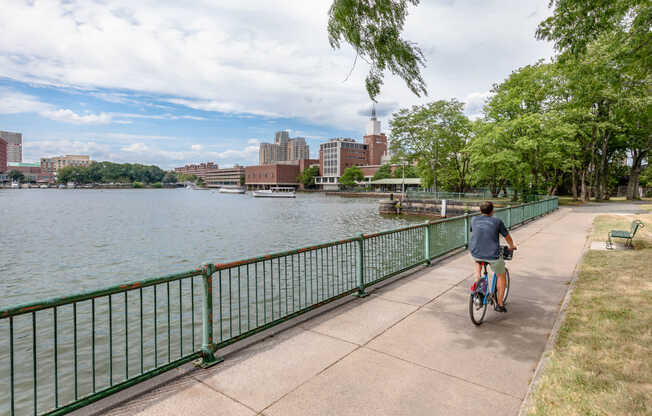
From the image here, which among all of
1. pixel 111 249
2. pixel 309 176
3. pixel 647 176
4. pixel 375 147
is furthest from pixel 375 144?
pixel 111 249

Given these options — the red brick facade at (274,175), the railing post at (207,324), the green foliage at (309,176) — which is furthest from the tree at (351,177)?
the railing post at (207,324)

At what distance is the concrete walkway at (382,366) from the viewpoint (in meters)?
3.43

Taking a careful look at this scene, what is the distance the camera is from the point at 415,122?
153 feet

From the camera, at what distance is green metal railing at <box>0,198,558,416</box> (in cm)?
406

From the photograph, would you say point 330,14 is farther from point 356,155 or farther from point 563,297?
point 356,155

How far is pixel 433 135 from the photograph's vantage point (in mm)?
45438

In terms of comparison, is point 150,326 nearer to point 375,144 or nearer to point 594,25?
point 594,25

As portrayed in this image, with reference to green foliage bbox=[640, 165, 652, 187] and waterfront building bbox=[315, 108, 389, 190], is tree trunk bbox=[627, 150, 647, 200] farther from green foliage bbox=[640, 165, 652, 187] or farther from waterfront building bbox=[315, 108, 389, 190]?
waterfront building bbox=[315, 108, 389, 190]

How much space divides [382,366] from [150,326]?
7553 mm

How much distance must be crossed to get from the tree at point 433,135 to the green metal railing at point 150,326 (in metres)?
36.6

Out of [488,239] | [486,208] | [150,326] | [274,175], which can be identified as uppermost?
[274,175]

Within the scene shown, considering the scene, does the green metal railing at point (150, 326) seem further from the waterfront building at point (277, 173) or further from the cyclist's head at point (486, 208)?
the waterfront building at point (277, 173)

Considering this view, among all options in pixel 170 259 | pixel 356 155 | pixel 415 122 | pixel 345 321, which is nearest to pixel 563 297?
pixel 345 321

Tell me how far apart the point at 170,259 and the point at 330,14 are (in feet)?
54.4
